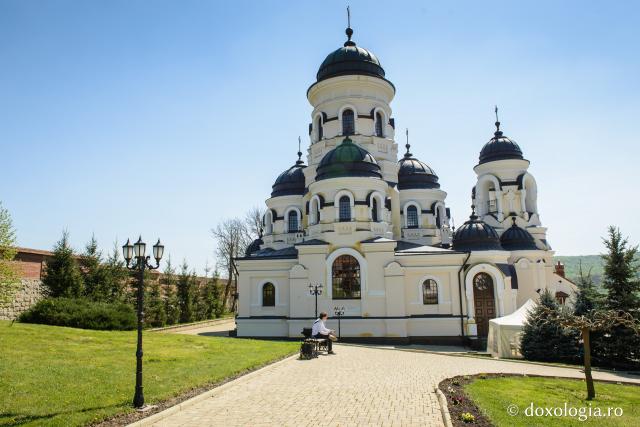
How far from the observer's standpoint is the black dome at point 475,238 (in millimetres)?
25109

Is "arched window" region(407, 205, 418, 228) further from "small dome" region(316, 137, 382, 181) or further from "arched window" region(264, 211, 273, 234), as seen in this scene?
"arched window" region(264, 211, 273, 234)

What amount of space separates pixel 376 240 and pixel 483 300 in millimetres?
6444

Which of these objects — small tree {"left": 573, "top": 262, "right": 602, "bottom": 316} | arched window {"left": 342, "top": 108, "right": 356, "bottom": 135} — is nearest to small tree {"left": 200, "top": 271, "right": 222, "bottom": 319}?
arched window {"left": 342, "top": 108, "right": 356, "bottom": 135}

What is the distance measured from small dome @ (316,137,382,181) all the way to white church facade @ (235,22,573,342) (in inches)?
2.4

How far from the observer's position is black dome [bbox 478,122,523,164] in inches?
1267

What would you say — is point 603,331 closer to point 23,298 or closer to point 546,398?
point 546,398

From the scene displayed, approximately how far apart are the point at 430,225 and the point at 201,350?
19212 millimetres

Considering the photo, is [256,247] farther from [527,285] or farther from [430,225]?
[527,285]

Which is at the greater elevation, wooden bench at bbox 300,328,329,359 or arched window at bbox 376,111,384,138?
arched window at bbox 376,111,384,138

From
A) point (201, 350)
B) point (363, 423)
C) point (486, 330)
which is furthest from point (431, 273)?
point (363, 423)

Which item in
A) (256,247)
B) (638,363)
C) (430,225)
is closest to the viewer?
(638,363)

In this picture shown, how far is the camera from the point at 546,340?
17.4 meters

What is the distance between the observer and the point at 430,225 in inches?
1220

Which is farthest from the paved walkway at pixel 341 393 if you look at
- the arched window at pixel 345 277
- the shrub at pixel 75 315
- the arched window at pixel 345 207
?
the arched window at pixel 345 207
